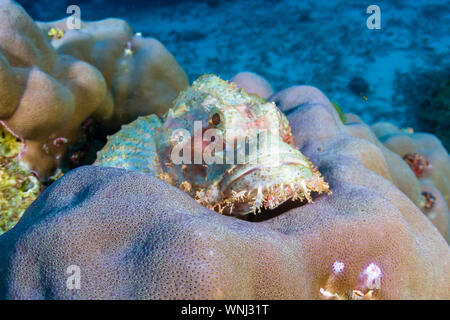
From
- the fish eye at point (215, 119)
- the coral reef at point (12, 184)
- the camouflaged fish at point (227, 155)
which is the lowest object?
the coral reef at point (12, 184)

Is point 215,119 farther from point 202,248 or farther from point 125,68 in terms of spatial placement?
point 125,68

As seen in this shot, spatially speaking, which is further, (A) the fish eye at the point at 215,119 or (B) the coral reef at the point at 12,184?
(B) the coral reef at the point at 12,184

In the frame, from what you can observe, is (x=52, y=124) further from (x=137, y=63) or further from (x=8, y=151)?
(x=137, y=63)

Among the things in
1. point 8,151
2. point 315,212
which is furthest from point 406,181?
A: point 8,151

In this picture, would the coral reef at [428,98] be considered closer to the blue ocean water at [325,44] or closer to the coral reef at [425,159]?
the blue ocean water at [325,44]

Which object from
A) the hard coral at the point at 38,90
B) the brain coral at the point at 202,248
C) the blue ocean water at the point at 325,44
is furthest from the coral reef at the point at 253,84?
the blue ocean water at the point at 325,44

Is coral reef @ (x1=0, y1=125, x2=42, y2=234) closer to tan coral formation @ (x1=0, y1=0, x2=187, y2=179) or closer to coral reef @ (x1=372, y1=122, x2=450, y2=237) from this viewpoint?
tan coral formation @ (x1=0, y1=0, x2=187, y2=179)
